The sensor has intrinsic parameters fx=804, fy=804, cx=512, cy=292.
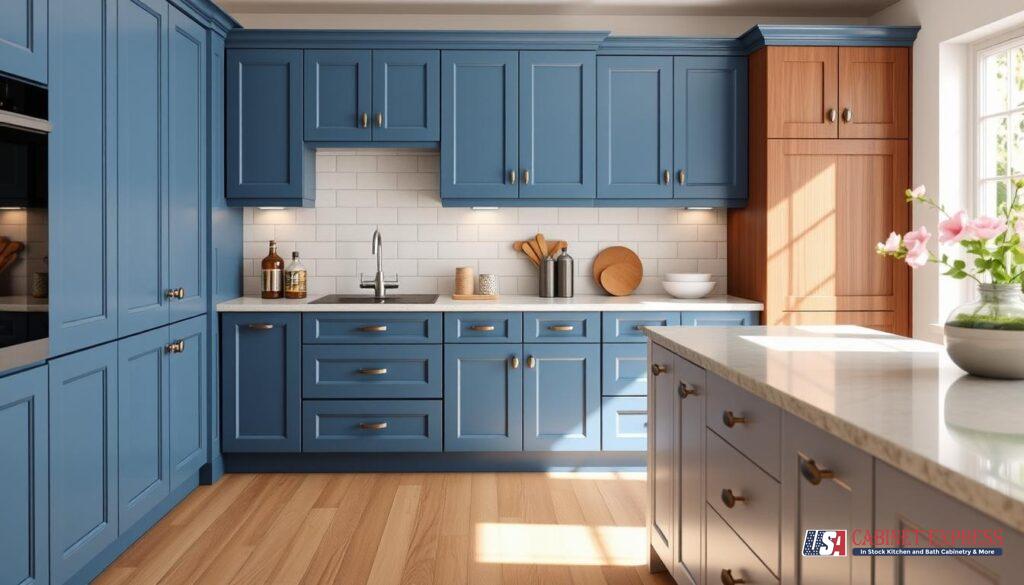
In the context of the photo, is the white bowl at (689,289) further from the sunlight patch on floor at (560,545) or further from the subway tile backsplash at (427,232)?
the sunlight patch on floor at (560,545)

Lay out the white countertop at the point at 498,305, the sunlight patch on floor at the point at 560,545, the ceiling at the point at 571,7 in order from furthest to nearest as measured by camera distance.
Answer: the ceiling at the point at 571,7 → the white countertop at the point at 498,305 → the sunlight patch on floor at the point at 560,545

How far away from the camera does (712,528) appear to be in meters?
2.18

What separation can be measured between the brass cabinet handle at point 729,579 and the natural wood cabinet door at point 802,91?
9.12 ft

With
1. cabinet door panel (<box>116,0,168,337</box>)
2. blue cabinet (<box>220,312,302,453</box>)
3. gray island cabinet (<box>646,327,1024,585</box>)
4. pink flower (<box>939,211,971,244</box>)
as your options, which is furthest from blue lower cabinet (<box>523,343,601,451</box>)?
pink flower (<box>939,211,971,244</box>)

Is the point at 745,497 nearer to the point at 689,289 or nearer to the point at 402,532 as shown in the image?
the point at 402,532

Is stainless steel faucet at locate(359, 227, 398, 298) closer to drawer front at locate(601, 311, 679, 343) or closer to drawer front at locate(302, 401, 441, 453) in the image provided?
drawer front at locate(302, 401, 441, 453)

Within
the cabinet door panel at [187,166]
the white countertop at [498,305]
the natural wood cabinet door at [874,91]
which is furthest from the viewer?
the natural wood cabinet door at [874,91]

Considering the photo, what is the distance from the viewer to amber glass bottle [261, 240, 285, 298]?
4.51 metres

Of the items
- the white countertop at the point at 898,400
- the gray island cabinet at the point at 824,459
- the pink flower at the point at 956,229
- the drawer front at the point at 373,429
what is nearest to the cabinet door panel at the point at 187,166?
the drawer front at the point at 373,429

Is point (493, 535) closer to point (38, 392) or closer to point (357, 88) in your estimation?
point (38, 392)

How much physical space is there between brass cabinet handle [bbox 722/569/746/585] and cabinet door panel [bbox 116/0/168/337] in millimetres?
2253

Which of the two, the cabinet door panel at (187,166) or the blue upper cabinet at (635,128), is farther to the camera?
the blue upper cabinet at (635,128)

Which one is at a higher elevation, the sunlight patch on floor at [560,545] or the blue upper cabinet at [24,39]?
the blue upper cabinet at [24,39]

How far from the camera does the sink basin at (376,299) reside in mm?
4316
